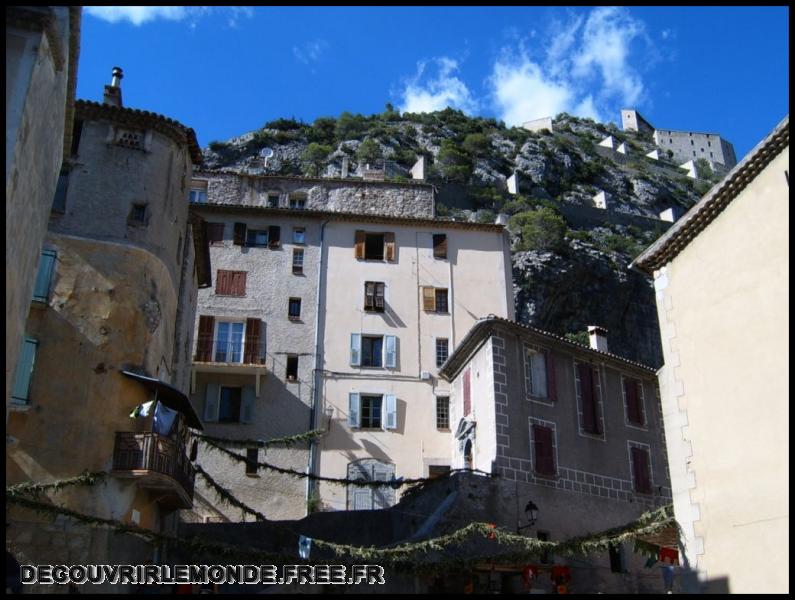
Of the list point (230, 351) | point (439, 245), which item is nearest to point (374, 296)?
point (439, 245)

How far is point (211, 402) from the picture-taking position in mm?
33344

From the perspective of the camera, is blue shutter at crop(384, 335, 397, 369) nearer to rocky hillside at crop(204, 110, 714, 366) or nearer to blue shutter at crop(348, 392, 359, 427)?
blue shutter at crop(348, 392, 359, 427)

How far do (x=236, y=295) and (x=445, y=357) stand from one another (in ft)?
31.8

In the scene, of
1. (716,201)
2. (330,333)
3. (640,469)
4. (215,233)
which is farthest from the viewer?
(215,233)

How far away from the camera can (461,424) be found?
95.3 ft

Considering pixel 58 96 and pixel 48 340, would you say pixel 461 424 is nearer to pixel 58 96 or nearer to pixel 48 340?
pixel 48 340

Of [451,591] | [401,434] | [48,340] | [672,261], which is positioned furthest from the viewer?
[401,434]

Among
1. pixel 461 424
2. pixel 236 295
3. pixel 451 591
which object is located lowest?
pixel 451 591

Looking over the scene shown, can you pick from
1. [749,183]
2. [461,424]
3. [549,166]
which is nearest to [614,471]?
[461,424]

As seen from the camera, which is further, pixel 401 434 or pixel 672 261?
pixel 401 434

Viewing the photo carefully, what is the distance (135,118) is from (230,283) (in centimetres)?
1457

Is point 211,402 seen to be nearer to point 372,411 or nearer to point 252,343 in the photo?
point 252,343

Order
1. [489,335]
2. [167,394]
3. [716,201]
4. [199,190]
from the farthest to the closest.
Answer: [199,190], [489,335], [167,394], [716,201]

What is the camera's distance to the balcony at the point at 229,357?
3334cm
